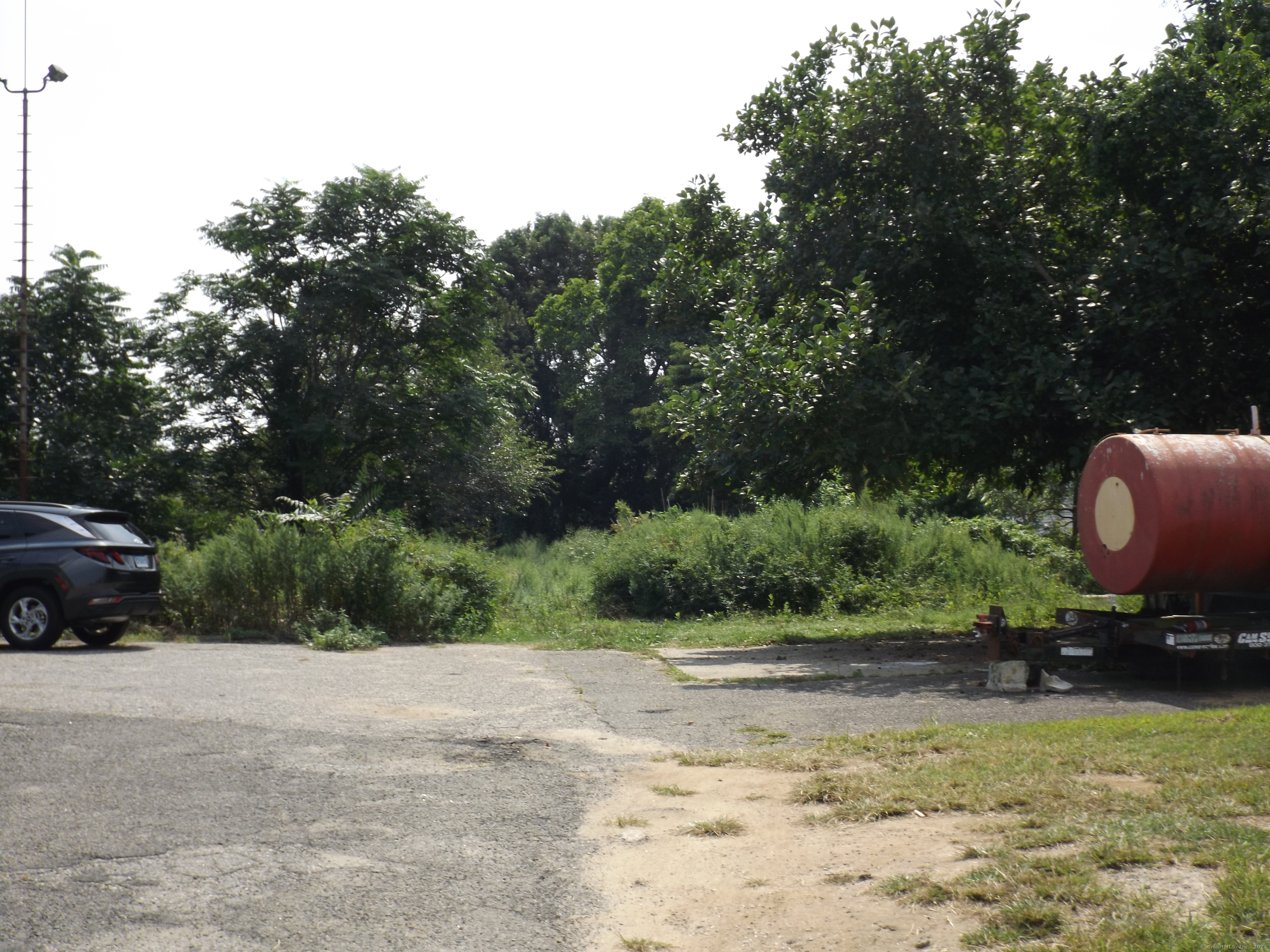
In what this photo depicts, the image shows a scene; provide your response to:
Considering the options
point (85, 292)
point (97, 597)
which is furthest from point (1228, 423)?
point (85, 292)

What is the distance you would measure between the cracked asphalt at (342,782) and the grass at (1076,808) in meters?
1.15

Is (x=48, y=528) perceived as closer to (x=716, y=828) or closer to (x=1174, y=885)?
(x=716, y=828)

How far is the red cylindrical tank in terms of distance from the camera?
10.7 metres

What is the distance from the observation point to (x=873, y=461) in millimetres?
14969

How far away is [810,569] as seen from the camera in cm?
2088

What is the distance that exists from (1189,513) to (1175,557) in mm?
471

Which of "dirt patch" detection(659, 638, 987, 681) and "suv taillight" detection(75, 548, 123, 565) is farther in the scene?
"suv taillight" detection(75, 548, 123, 565)

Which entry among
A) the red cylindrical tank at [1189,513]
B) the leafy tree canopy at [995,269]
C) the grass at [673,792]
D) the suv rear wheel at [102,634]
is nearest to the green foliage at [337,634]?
the suv rear wheel at [102,634]

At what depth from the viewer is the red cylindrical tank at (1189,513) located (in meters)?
10.7

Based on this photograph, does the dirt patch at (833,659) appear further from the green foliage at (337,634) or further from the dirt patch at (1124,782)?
the dirt patch at (1124,782)

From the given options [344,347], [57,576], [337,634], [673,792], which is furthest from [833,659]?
[344,347]

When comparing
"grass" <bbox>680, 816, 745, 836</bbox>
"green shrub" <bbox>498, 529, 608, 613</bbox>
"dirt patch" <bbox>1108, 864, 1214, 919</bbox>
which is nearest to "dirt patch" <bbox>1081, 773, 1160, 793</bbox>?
"dirt patch" <bbox>1108, 864, 1214, 919</bbox>

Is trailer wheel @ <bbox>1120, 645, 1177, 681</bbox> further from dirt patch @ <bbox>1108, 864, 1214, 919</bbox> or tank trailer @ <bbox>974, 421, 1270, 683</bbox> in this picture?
dirt patch @ <bbox>1108, 864, 1214, 919</bbox>

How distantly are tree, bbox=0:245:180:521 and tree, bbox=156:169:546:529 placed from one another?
50.1 inches
